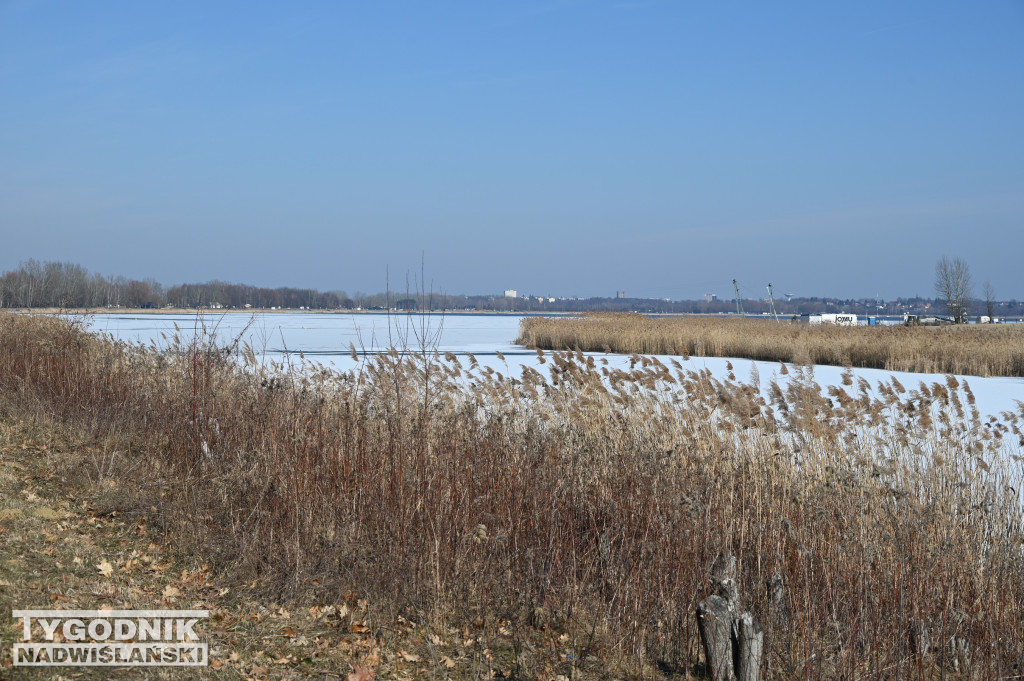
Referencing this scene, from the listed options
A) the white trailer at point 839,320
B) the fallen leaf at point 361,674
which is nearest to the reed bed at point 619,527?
the fallen leaf at point 361,674

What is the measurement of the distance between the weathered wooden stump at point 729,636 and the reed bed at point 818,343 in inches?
571

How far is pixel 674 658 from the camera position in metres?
4.22

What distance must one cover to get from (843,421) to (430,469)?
4166 mm

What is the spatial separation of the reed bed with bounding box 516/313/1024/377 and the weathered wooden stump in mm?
14492

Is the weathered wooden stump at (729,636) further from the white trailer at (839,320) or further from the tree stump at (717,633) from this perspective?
the white trailer at (839,320)

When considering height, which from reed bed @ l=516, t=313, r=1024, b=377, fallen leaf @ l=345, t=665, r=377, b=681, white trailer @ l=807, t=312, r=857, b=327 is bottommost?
fallen leaf @ l=345, t=665, r=377, b=681

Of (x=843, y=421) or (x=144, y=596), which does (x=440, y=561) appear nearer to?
(x=144, y=596)

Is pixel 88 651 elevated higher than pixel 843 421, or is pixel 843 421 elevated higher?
pixel 843 421

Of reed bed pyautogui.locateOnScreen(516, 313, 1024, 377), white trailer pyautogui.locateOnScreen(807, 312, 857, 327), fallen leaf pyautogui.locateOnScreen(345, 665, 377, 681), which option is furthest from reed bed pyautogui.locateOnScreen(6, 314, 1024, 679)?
white trailer pyautogui.locateOnScreen(807, 312, 857, 327)

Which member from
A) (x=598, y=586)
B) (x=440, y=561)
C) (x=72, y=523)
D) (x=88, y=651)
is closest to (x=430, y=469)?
(x=440, y=561)

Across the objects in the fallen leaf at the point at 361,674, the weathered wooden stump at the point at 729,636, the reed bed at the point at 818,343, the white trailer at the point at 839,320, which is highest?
the white trailer at the point at 839,320

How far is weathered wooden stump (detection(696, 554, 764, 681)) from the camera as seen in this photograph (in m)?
3.44

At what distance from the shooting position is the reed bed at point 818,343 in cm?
1995

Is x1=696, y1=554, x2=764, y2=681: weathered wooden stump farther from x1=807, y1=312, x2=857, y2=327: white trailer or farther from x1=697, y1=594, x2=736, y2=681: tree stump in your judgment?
x1=807, y1=312, x2=857, y2=327: white trailer
